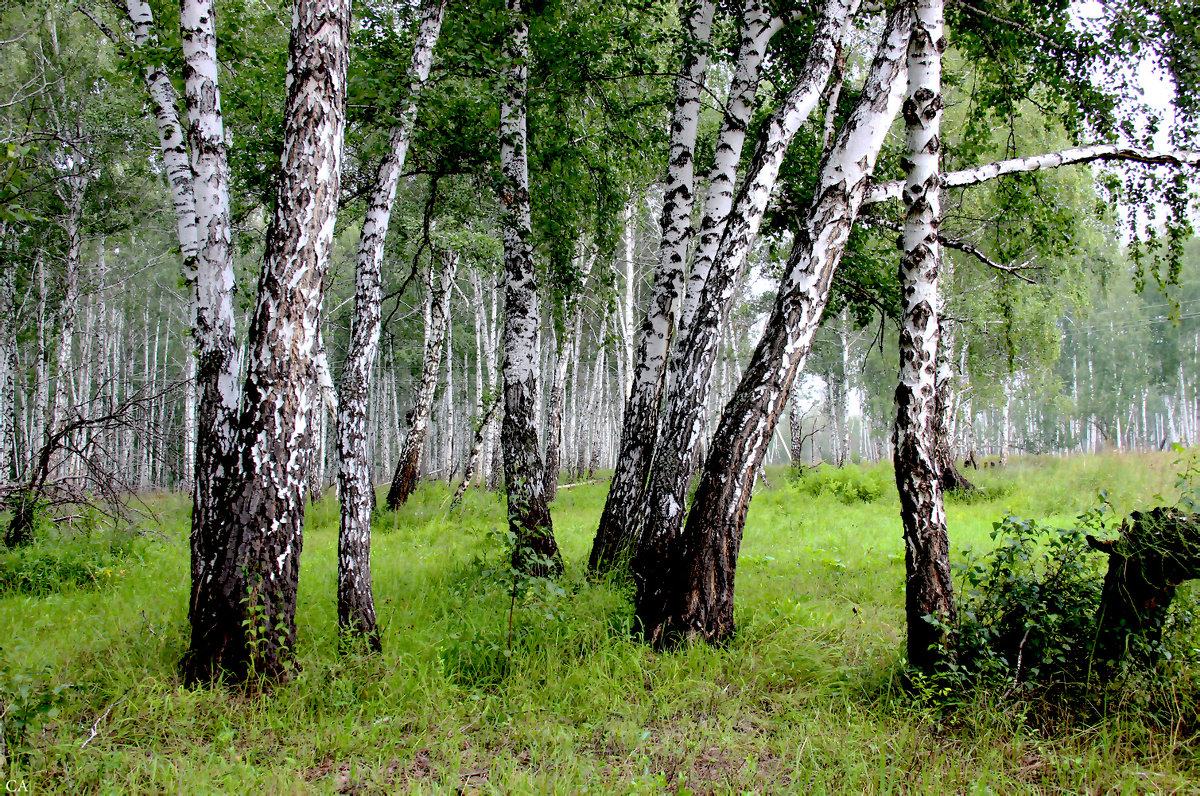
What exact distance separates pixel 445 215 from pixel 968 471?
1267cm

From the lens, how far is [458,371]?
31031 mm

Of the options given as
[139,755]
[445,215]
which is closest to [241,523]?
[139,755]

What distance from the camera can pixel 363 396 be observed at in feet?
14.8

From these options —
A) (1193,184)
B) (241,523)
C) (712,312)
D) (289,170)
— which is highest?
(1193,184)

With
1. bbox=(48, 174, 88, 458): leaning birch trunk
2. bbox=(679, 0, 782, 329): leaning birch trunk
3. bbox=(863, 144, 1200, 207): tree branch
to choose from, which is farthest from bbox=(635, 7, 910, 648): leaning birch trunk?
bbox=(48, 174, 88, 458): leaning birch trunk

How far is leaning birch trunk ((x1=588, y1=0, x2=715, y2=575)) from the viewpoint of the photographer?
6.03 m

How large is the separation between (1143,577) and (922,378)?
1.41m

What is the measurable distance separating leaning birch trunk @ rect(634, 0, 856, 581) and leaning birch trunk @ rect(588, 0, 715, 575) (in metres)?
1.04

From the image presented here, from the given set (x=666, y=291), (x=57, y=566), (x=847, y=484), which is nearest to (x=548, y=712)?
(x=666, y=291)

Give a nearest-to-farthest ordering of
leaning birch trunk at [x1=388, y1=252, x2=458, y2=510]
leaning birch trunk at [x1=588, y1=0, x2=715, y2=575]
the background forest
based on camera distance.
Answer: the background forest
leaning birch trunk at [x1=588, y1=0, x2=715, y2=575]
leaning birch trunk at [x1=388, y1=252, x2=458, y2=510]

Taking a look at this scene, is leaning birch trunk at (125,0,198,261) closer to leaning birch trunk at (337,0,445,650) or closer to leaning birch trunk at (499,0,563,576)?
leaning birch trunk at (337,0,445,650)

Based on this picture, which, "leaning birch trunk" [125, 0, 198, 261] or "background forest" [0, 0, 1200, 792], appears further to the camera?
"leaning birch trunk" [125, 0, 198, 261]

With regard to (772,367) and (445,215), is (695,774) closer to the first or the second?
(772,367)

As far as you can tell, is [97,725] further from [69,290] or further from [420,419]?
[69,290]
